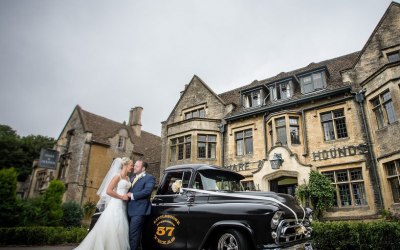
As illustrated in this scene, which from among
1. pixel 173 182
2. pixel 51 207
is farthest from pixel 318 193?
pixel 51 207

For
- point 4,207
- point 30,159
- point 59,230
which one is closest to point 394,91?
point 59,230

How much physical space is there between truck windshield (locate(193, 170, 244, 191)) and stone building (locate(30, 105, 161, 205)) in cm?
2015

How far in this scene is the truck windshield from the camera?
6.06 meters

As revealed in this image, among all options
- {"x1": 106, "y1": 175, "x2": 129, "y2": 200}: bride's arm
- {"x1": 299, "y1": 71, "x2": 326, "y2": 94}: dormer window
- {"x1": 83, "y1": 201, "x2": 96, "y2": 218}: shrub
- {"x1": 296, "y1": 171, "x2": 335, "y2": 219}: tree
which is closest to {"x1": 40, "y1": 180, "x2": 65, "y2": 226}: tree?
{"x1": 83, "y1": 201, "x2": 96, "y2": 218}: shrub

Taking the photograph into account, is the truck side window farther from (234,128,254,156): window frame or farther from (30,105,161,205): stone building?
(30,105,161,205): stone building

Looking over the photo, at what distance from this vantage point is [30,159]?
4759 cm

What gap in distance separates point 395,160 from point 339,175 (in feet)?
9.93

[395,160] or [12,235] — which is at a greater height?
[395,160]

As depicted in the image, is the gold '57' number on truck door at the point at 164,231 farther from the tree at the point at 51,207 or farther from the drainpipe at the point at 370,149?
the tree at the point at 51,207

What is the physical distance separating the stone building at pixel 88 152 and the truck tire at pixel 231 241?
71.2ft

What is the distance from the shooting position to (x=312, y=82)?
18.0 metres

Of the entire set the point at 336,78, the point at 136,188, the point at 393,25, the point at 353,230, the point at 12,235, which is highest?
the point at 393,25

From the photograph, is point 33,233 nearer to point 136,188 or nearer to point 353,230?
point 136,188

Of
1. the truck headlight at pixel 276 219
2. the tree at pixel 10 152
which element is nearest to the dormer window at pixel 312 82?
the truck headlight at pixel 276 219
